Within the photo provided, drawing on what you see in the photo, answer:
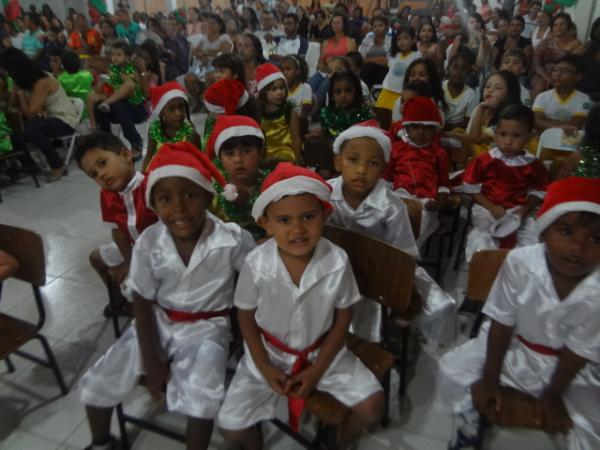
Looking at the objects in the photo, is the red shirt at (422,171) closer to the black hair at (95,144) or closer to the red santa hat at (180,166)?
the red santa hat at (180,166)

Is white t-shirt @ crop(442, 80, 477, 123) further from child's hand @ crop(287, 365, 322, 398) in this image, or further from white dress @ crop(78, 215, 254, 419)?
child's hand @ crop(287, 365, 322, 398)

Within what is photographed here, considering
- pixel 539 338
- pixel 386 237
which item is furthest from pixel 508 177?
pixel 539 338

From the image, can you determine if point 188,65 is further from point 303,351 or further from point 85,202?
point 303,351

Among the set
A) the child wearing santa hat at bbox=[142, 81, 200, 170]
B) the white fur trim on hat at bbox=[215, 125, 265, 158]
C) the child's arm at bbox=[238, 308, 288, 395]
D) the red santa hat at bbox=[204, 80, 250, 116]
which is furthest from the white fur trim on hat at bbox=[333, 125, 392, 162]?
the child wearing santa hat at bbox=[142, 81, 200, 170]

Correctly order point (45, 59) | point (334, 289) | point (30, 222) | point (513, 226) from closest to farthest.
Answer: point (334, 289)
point (513, 226)
point (30, 222)
point (45, 59)

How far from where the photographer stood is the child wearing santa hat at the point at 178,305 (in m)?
1.45

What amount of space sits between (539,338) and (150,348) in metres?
1.27

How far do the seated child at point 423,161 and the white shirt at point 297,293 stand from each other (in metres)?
1.23

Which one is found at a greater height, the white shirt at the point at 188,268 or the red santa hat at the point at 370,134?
the red santa hat at the point at 370,134

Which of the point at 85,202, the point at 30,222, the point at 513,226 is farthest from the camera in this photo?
the point at 85,202

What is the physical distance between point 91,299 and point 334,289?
181cm

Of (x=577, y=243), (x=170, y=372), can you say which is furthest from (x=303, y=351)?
(x=577, y=243)

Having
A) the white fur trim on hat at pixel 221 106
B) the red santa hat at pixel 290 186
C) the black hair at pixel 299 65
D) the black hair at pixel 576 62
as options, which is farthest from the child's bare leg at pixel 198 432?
the black hair at pixel 299 65

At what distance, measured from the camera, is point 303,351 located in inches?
56.9
